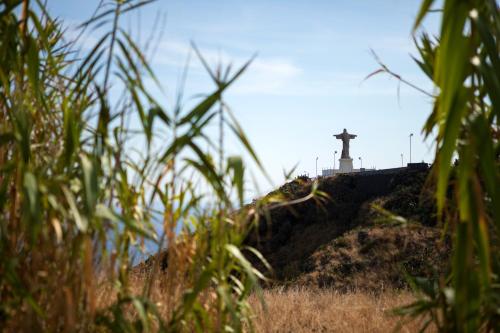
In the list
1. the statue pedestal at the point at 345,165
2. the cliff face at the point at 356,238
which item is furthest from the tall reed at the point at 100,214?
the statue pedestal at the point at 345,165

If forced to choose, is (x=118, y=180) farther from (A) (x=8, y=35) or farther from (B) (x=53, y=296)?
(A) (x=8, y=35)

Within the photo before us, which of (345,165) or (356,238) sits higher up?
(345,165)

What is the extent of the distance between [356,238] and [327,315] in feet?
17.9

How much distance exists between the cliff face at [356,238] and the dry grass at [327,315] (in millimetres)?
A: 1639

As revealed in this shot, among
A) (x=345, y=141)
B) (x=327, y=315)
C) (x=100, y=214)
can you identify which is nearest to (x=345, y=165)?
(x=345, y=141)

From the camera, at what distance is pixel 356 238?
10242 mm

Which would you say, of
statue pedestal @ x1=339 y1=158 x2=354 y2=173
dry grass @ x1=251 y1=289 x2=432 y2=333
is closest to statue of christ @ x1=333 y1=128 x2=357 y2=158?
statue pedestal @ x1=339 y1=158 x2=354 y2=173

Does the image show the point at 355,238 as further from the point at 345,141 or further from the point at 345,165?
the point at 345,141

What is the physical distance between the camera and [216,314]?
2.28 m

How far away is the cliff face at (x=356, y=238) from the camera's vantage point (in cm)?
880

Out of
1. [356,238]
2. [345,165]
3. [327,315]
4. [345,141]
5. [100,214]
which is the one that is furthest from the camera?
[345,141]

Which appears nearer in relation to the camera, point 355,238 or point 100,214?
point 100,214

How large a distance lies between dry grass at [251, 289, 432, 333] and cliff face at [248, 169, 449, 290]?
1.64 metres

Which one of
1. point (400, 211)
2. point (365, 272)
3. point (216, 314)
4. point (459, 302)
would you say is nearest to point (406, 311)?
point (459, 302)
